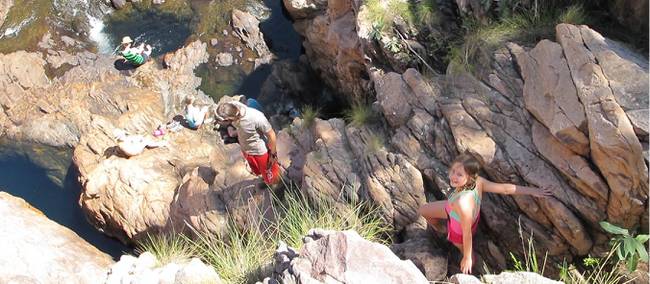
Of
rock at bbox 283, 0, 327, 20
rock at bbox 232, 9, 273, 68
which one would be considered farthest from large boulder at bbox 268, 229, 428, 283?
rock at bbox 232, 9, 273, 68

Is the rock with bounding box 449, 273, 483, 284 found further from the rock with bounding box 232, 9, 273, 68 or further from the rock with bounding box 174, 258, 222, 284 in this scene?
the rock with bounding box 232, 9, 273, 68

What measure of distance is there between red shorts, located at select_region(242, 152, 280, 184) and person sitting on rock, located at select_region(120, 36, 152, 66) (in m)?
5.95

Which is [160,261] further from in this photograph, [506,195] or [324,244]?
[506,195]

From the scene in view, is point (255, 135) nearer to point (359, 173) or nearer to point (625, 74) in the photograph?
point (359, 173)

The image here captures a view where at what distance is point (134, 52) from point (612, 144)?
10015 mm

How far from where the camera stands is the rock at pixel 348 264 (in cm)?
416

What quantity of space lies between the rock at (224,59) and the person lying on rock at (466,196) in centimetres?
815

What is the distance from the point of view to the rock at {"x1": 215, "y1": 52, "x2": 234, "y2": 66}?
11945 mm

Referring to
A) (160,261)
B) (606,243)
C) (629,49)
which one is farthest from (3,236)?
(629,49)

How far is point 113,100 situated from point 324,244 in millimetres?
8321

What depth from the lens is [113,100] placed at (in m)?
11.2

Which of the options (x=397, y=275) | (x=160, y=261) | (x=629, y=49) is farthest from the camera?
(x=160, y=261)

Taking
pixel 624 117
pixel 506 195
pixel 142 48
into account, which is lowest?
pixel 142 48

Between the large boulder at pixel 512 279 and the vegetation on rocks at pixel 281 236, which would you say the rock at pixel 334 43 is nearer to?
the vegetation on rocks at pixel 281 236
